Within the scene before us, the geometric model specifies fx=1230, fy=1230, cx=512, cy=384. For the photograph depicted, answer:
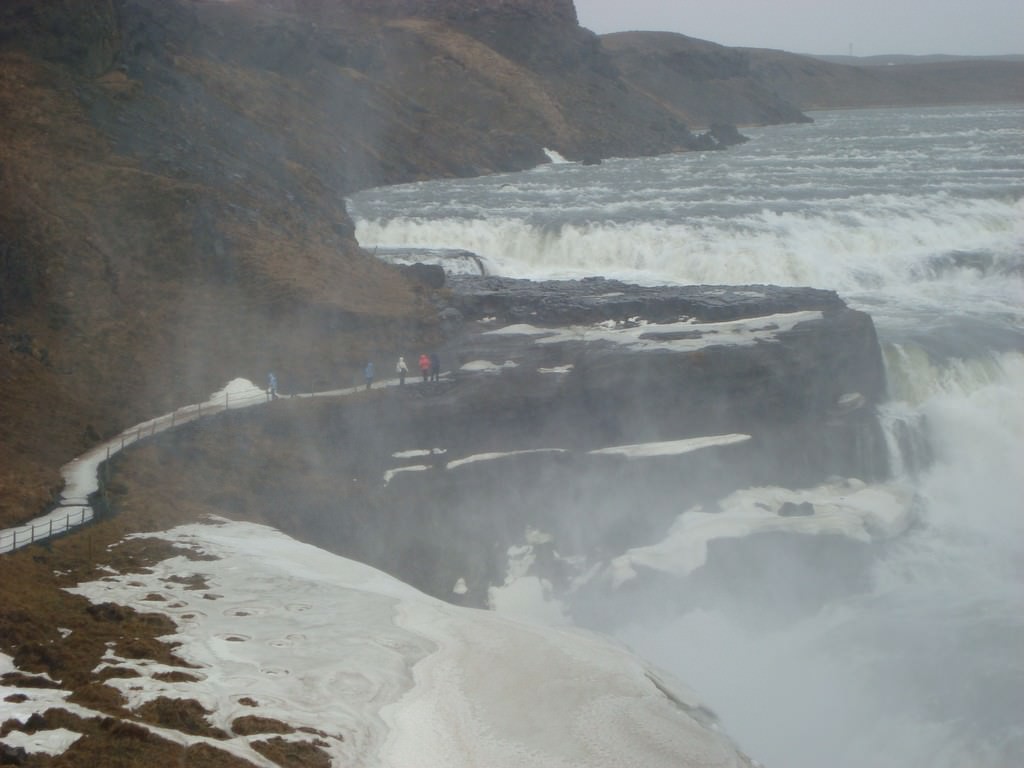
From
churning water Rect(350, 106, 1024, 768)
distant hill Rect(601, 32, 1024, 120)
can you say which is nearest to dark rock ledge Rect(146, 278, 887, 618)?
churning water Rect(350, 106, 1024, 768)

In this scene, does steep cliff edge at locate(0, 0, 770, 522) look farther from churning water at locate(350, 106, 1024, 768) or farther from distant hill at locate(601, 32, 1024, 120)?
distant hill at locate(601, 32, 1024, 120)

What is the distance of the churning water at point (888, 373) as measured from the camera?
17859 mm

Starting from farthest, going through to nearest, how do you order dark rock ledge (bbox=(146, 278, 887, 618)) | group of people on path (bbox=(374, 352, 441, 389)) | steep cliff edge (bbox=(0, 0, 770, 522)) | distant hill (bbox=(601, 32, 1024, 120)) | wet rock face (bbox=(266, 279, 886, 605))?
distant hill (bbox=(601, 32, 1024, 120))
group of people on path (bbox=(374, 352, 441, 389))
steep cliff edge (bbox=(0, 0, 770, 522))
wet rock face (bbox=(266, 279, 886, 605))
dark rock ledge (bbox=(146, 278, 887, 618))

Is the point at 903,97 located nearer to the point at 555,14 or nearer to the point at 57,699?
the point at 555,14

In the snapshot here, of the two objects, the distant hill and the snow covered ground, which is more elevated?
the distant hill

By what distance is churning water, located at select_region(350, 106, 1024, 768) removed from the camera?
17859 mm

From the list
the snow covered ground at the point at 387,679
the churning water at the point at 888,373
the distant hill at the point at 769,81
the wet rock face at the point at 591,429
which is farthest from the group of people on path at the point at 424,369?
the distant hill at the point at 769,81

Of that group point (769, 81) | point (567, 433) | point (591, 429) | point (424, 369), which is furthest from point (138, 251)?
point (769, 81)

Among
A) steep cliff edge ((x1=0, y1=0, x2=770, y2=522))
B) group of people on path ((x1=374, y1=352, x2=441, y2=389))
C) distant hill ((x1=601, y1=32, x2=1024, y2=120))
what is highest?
distant hill ((x1=601, y1=32, x2=1024, y2=120))

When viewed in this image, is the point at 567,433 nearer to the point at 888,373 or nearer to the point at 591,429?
the point at 591,429

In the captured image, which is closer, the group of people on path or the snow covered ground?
the snow covered ground

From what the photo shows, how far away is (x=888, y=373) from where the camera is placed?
91.1ft

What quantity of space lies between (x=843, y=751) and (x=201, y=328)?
51.8 ft

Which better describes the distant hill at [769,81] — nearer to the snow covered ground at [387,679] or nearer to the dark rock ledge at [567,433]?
the dark rock ledge at [567,433]
